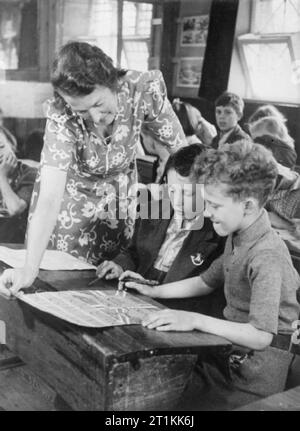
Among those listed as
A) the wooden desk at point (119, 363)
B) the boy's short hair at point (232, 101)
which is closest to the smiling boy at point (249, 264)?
the wooden desk at point (119, 363)

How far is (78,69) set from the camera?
54.7 inches

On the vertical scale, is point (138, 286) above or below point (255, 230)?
below

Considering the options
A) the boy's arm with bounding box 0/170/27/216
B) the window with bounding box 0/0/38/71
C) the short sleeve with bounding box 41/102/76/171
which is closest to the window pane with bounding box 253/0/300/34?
the short sleeve with bounding box 41/102/76/171

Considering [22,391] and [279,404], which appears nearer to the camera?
[279,404]

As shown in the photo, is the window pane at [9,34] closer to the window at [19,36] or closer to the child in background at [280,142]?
the window at [19,36]

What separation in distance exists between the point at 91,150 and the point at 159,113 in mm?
283

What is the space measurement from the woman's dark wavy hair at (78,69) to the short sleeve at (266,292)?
27.0 inches

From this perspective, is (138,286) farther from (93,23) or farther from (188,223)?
(93,23)

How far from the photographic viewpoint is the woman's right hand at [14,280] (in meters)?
1.26

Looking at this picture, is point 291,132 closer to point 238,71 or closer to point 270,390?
point 238,71

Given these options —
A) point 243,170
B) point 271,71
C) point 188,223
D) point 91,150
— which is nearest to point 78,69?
point 91,150

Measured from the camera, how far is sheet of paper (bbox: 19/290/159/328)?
105 centimetres

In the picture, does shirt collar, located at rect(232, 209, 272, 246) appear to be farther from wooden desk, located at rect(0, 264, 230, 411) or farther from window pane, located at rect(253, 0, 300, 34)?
window pane, located at rect(253, 0, 300, 34)
